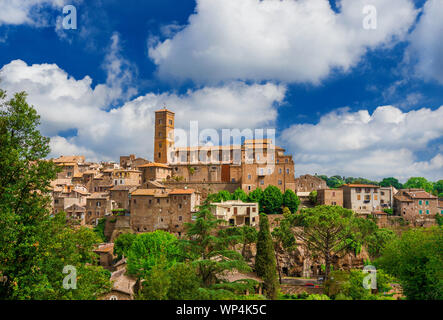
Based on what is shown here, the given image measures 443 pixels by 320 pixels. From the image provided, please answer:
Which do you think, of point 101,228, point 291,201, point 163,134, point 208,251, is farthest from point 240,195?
point 208,251

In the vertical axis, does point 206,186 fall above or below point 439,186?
below

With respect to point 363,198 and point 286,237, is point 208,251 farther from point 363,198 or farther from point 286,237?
point 363,198

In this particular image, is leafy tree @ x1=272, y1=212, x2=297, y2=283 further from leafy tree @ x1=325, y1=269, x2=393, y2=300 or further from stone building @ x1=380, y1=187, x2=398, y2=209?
stone building @ x1=380, y1=187, x2=398, y2=209

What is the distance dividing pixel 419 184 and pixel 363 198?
167 feet

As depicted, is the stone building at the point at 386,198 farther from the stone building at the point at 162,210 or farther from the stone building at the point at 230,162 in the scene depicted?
the stone building at the point at 162,210

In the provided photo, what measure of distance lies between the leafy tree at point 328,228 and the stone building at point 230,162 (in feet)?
83.4

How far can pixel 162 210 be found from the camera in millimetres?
58375

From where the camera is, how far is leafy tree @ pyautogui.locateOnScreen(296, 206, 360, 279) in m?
42.7

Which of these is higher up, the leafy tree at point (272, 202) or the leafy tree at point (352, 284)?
the leafy tree at point (272, 202)

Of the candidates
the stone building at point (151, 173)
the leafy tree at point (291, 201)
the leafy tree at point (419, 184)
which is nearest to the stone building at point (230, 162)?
the stone building at point (151, 173)

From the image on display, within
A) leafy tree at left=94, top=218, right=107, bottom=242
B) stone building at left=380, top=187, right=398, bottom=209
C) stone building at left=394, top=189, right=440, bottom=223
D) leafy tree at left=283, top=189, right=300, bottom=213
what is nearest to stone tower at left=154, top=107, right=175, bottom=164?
leafy tree at left=94, top=218, right=107, bottom=242

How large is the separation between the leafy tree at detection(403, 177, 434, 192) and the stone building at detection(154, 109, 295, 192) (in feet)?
174

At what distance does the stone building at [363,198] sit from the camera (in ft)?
225
